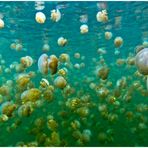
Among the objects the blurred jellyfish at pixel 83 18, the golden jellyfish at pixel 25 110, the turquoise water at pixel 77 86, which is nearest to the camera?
the golden jellyfish at pixel 25 110

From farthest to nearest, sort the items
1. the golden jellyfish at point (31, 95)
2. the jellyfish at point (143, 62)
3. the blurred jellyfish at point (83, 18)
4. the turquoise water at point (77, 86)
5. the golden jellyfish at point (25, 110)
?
the blurred jellyfish at point (83, 18), the turquoise water at point (77, 86), the golden jellyfish at point (25, 110), the golden jellyfish at point (31, 95), the jellyfish at point (143, 62)

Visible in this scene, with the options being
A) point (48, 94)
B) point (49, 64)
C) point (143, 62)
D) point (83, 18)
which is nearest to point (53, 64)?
point (49, 64)

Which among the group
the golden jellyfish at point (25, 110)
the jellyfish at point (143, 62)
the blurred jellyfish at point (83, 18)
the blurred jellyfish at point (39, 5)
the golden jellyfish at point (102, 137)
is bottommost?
the golden jellyfish at point (102, 137)

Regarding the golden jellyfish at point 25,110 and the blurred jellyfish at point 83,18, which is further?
the blurred jellyfish at point 83,18

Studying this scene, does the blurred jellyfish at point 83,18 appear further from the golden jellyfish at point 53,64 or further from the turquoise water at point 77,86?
the golden jellyfish at point 53,64

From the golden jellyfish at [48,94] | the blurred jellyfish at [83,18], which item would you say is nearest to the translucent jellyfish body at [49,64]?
the golden jellyfish at [48,94]

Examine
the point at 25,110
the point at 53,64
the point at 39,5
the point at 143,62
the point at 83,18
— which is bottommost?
the point at 25,110

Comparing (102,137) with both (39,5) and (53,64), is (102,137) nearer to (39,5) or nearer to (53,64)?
(53,64)

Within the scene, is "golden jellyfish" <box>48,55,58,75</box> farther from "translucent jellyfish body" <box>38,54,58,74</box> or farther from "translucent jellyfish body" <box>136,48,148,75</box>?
"translucent jellyfish body" <box>136,48,148,75</box>

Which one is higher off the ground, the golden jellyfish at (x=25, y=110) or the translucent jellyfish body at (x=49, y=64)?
the translucent jellyfish body at (x=49, y=64)
